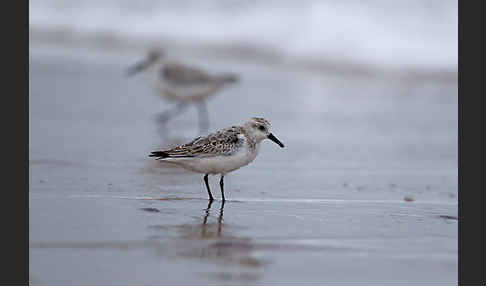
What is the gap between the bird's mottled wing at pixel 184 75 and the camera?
9789 millimetres

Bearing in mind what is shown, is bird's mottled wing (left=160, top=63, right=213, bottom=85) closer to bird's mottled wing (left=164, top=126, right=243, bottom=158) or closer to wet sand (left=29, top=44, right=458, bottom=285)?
wet sand (left=29, top=44, right=458, bottom=285)

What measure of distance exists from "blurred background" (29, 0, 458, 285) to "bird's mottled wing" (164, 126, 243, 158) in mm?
293

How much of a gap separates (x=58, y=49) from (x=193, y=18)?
3.60 metres

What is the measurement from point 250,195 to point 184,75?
4.40 m

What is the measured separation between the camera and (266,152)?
7582 millimetres

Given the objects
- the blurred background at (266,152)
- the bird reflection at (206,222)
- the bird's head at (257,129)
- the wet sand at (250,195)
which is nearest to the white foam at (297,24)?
the blurred background at (266,152)

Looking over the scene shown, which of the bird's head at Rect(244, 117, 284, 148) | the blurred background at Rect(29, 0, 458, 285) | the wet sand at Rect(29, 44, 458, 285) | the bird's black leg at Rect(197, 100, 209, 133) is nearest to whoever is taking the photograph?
the wet sand at Rect(29, 44, 458, 285)

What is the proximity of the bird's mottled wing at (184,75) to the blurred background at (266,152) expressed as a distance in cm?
44

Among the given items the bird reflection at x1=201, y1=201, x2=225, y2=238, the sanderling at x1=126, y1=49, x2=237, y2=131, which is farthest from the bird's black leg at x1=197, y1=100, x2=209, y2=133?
the bird reflection at x1=201, y1=201, x2=225, y2=238

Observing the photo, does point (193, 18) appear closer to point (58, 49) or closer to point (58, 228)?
point (58, 49)

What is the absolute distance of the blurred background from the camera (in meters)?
3.82

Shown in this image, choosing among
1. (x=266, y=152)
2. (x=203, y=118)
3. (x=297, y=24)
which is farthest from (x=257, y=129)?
(x=297, y=24)

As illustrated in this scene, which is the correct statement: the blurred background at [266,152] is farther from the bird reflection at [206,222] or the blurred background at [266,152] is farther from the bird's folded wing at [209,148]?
the bird's folded wing at [209,148]

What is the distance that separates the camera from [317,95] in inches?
459
